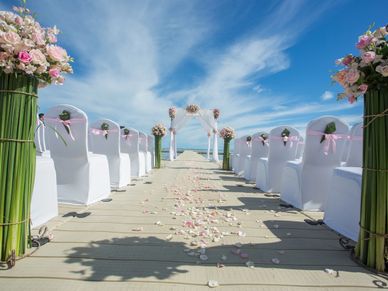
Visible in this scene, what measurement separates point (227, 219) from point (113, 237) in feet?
4.71

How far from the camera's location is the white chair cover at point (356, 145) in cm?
403

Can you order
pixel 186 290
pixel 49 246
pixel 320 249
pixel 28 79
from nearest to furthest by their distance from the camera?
pixel 186 290, pixel 28 79, pixel 49 246, pixel 320 249

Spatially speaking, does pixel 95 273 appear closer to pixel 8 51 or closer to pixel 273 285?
pixel 273 285

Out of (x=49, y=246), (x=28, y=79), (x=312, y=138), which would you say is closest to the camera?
(x=28, y=79)

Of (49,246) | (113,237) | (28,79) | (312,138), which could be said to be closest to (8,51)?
(28,79)

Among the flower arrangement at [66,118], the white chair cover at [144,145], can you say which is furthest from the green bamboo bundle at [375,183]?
the white chair cover at [144,145]

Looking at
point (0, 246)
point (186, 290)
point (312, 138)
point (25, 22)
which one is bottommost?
point (186, 290)

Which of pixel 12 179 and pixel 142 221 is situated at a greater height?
A: pixel 12 179

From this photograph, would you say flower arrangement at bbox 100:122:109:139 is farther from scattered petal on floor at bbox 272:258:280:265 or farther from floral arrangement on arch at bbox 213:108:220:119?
floral arrangement on arch at bbox 213:108:220:119

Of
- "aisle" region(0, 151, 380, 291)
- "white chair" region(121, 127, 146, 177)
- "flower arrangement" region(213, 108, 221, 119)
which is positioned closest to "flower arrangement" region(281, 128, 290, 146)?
"aisle" region(0, 151, 380, 291)

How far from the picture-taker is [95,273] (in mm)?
1875

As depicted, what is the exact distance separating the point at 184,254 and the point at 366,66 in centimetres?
202

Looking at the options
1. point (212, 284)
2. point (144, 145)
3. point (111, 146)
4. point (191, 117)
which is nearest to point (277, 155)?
point (111, 146)

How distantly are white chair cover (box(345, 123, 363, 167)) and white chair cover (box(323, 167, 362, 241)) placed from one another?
3.97ft
